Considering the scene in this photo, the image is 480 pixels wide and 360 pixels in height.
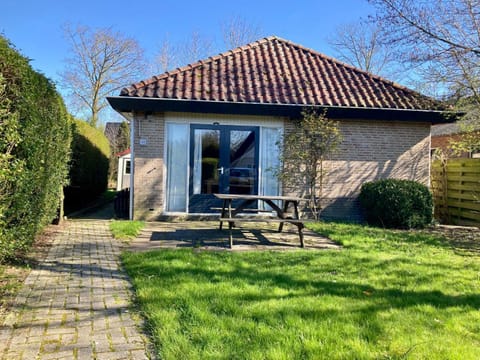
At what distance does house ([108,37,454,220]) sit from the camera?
9.44 meters

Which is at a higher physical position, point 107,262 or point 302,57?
point 302,57

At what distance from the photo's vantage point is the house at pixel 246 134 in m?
9.44

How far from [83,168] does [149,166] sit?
128 inches

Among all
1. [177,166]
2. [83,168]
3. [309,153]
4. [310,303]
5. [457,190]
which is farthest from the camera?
[83,168]

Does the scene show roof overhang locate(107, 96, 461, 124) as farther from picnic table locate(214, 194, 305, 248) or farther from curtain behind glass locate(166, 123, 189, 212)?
picnic table locate(214, 194, 305, 248)

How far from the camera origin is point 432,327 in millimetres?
3096

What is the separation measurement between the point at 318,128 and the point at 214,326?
22.8 feet

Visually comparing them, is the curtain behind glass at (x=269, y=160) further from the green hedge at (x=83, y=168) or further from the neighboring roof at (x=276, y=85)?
the green hedge at (x=83, y=168)

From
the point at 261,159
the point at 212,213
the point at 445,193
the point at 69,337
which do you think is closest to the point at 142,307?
the point at 69,337

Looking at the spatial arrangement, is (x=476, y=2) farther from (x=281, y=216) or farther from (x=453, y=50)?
(x=281, y=216)

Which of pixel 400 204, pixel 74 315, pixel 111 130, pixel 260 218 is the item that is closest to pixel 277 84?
pixel 400 204

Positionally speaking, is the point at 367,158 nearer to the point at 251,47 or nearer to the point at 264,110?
the point at 264,110

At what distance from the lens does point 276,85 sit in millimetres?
10328

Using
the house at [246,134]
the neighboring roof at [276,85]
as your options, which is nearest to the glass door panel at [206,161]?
the house at [246,134]
